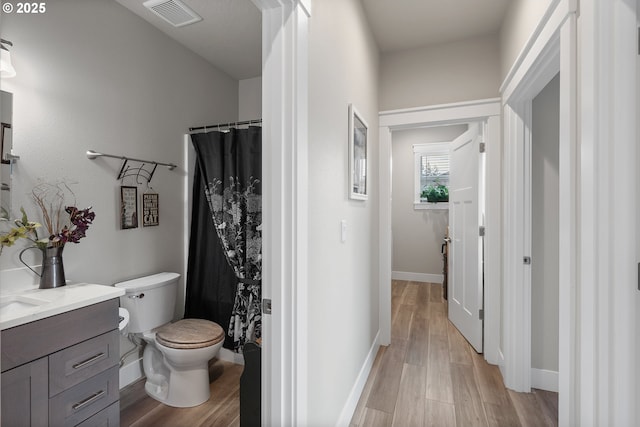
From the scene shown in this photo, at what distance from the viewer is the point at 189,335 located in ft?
6.47

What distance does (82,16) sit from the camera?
1891mm

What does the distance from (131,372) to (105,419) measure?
0.74m

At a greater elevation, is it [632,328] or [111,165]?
[111,165]

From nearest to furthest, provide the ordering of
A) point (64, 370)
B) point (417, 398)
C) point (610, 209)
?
point (610, 209) < point (64, 370) < point (417, 398)

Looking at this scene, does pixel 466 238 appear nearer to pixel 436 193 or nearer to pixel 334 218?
pixel 334 218

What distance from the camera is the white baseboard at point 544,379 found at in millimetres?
2104

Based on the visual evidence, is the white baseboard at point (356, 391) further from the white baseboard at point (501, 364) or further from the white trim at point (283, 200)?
the white baseboard at point (501, 364)

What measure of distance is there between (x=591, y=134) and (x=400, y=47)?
6.50ft

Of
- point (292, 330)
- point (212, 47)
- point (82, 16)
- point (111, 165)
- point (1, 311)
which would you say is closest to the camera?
point (292, 330)

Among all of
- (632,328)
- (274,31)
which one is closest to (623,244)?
(632,328)

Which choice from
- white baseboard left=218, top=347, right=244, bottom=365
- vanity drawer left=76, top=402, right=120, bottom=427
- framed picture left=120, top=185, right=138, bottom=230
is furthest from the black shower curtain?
vanity drawer left=76, top=402, right=120, bottom=427

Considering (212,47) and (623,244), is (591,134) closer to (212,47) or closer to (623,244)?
(623,244)

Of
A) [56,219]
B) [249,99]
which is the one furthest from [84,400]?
[249,99]

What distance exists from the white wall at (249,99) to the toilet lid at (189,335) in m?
2.03
